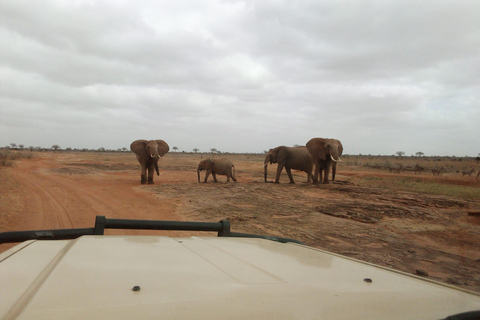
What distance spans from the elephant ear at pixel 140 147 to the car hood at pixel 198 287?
1598cm

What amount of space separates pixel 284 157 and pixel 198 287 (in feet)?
58.8

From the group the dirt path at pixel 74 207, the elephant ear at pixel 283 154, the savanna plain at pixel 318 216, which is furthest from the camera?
the elephant ear at pixel 283 154

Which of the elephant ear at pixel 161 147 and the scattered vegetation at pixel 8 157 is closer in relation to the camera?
the elephant ear at pixel 161 147

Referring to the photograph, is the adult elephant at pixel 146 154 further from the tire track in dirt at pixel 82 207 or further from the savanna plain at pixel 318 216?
the tire track in dirt at pixel 82 207

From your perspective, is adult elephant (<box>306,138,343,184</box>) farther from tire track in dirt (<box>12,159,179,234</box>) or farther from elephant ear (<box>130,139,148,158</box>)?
tire track in dirt (<box>12,159,179,234</box>)

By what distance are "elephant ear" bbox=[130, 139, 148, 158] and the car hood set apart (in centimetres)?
1598

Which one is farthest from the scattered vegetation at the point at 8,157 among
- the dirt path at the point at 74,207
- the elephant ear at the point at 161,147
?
the dirt path at the point at 74,207

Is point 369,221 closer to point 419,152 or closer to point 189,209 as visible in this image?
point 189,209

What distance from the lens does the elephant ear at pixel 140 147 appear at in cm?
1777

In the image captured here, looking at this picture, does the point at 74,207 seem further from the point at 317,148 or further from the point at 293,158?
the point at 317,148

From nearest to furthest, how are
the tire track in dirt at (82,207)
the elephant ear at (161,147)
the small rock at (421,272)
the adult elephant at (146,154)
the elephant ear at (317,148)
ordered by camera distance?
the small rock at (421,272) < the tire track in dirt at (82,207) < the adult elephant at (146,154) < the elephant ear at (317,148) < the elephant ear at (161,147)

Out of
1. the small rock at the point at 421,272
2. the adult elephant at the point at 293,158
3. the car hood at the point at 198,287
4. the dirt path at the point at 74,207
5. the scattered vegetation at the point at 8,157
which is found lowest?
the dirt path at the point at 74,207

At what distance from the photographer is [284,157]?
19.2 meters

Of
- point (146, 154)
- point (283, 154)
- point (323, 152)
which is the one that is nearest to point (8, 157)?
point (146, 154)
